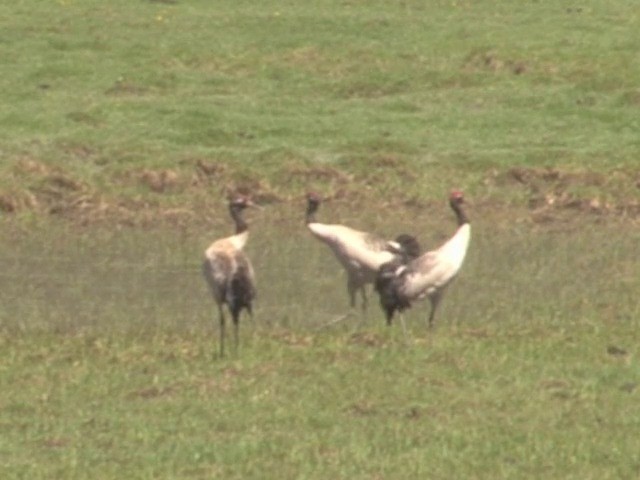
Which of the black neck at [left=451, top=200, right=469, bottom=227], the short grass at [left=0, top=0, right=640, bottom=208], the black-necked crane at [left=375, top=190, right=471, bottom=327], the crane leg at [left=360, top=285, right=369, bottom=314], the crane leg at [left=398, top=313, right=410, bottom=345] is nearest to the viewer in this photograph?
the crane leg at [left=398, top=313, right=410, bottom=345]

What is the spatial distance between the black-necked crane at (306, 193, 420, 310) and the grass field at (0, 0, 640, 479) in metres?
0.32

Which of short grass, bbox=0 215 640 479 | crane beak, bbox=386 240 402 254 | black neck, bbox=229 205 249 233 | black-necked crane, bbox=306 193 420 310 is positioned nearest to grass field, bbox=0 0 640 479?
short grass, bbox=0 215 640 479

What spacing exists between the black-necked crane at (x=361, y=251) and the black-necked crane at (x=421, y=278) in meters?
0.55

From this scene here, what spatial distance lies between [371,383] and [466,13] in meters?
15.0

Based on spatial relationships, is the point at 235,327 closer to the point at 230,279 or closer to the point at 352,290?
the point at 230,279

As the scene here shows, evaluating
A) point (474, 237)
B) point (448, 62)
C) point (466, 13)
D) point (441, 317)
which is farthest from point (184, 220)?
point (466, 13)

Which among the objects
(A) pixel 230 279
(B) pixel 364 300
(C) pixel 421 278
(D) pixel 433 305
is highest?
(A) pixel 230 279

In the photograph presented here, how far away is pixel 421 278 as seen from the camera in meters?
12.7

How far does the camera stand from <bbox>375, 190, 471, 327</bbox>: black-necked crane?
12633 millimetres

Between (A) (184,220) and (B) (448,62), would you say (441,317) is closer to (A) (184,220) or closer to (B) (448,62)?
(A) (184,220)

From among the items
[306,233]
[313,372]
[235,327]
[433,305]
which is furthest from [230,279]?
[306,233]

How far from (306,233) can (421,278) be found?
13.2 feet

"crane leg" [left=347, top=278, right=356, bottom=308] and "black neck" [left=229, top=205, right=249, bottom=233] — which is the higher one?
"black neck" [left=229, top=205, right=249, bottom=233]

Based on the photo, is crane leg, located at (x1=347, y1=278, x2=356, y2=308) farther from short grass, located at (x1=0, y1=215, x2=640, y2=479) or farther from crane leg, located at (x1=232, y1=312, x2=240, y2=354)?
crane leg, located at (x1=232, y1=312, x2=240, y2=354)
